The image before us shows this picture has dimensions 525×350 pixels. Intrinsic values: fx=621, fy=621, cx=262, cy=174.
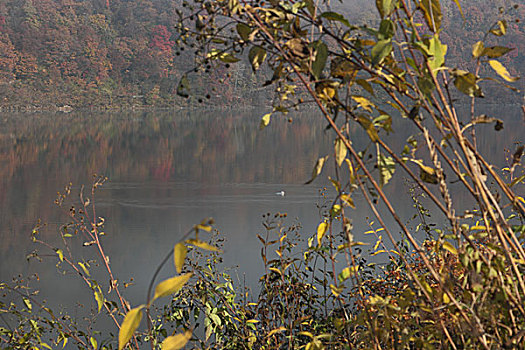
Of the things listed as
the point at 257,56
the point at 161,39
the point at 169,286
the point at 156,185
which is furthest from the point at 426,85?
the point at 161,39

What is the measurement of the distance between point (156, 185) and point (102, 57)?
21.1 metres

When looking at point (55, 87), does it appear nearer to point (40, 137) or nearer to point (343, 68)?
point (40, 137)

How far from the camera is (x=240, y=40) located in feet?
2.07

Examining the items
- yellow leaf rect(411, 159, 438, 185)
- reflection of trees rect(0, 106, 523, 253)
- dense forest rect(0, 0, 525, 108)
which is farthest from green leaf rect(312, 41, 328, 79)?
dense forest rect(0, 0, 525, 108)

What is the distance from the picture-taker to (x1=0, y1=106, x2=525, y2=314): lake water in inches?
180

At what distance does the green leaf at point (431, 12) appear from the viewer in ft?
1.99

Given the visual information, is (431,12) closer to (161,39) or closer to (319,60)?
(319,60)

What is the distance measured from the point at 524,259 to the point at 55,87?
2694 centimetres

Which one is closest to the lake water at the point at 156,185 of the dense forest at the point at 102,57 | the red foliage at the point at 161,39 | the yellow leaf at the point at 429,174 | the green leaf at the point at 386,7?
the yellow leaf at the point at 429,174

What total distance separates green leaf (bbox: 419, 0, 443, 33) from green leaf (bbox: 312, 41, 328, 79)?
0.11 meters

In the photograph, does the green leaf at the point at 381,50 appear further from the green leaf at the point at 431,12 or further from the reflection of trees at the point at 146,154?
the reflection of trees at the point at 146,154

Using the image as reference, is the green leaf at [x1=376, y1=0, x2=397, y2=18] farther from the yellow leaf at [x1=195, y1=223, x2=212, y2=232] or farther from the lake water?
the lake water

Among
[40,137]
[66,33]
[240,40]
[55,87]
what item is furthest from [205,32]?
[66,33]

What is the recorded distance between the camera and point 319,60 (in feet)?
1.94
